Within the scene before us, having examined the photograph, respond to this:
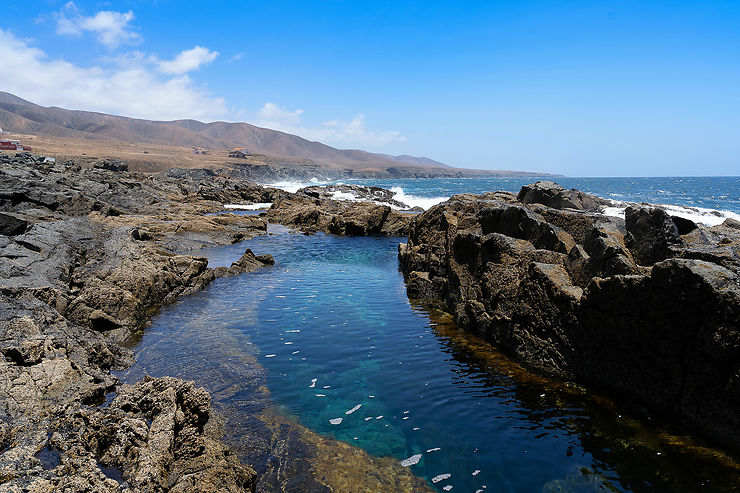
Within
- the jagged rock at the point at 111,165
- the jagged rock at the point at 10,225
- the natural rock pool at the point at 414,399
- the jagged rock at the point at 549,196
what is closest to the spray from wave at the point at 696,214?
the jagged rock at the point at 549,196

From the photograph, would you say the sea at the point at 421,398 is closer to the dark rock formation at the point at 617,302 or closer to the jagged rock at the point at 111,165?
the dark rock formation at the point at 617,302

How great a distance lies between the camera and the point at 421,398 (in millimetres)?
9281

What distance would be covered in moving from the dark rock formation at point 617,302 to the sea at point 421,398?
612 mm

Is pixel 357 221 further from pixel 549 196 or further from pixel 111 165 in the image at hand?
pixel 111 165

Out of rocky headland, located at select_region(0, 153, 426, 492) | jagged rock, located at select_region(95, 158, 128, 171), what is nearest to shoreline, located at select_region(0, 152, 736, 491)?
rocky headland, located at select_region(0, 153, 426, 492)

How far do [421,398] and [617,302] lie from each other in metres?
4.60

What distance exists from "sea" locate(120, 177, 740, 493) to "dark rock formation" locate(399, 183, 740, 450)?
612mm

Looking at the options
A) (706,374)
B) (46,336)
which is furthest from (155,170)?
(706,374)

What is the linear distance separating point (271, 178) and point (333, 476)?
149549 millimetres

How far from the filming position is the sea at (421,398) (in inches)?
270

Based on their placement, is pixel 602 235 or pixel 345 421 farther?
pixel 602 235

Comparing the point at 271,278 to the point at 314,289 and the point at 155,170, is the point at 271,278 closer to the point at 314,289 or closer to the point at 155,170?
the point at 314,289

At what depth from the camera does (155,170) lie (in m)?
110

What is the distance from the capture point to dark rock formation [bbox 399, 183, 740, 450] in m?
7.38
